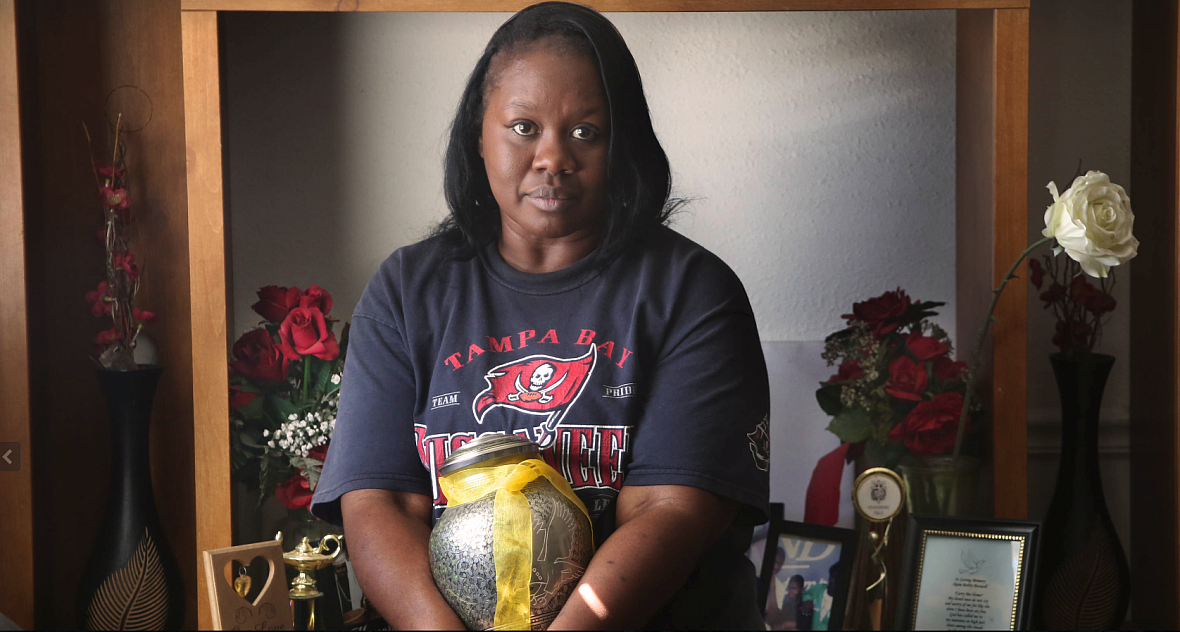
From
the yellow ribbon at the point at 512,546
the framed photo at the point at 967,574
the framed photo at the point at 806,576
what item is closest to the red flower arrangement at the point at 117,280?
the yellow ribbon at the point at 512,546

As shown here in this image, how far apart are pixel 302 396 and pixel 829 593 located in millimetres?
1014

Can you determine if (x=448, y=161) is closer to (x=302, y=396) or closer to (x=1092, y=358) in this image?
(x=302, y=396)

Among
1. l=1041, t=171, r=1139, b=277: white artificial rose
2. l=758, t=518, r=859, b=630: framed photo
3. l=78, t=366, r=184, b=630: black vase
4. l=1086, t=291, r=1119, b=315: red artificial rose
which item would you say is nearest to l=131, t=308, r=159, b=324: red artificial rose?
l=78, t=366, r=184, b=630: black vase

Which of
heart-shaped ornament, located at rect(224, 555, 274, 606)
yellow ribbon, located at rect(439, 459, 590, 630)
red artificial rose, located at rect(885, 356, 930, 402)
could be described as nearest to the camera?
yellow ribbon, located at rect(439, 459, 590, 630)

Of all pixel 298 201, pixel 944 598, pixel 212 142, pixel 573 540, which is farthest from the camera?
pixel 298 201

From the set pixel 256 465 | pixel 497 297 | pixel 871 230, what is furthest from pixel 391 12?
pixel 871 230

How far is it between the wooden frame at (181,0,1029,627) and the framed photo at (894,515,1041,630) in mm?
180

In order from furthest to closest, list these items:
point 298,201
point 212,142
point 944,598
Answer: point 298,201
point 212,142
point 944,598

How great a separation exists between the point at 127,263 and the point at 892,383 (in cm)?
144

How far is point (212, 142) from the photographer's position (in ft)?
5.18

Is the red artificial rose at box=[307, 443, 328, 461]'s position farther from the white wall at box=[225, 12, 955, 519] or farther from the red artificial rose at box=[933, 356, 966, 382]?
the red artificial rose at box=[933, 356, 966, 382]

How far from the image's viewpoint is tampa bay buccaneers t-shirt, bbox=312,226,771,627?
1.39m

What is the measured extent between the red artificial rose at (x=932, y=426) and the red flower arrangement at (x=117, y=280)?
4.66 ft

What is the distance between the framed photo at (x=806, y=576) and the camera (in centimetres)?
156
